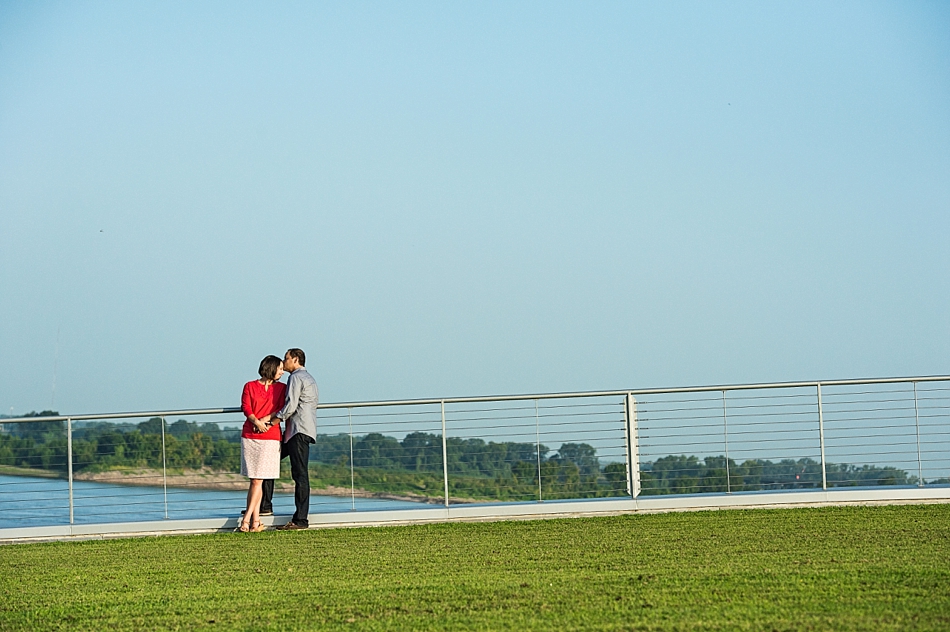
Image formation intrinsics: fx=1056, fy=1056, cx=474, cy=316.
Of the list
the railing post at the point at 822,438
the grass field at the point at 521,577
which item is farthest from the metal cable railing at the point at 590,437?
the grass field at the point at 521,577

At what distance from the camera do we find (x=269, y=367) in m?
8.97

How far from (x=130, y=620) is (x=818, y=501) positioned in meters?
6.06

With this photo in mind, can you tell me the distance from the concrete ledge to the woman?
368mm

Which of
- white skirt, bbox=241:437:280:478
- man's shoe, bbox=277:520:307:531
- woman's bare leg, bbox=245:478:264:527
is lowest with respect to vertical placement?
man's shoe, bbox=277:520:307:531

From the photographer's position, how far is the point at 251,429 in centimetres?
881

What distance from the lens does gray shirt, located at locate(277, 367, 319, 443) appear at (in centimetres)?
876

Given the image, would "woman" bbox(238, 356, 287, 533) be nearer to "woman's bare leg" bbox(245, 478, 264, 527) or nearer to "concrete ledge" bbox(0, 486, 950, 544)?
"woman's bare leg" bbox(245, 478, 264, 527)

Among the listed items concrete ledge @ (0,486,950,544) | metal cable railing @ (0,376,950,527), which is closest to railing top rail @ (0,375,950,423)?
metal cable railing @ (0,376,950,527)

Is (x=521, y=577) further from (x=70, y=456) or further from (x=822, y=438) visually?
(x=70, y=456)

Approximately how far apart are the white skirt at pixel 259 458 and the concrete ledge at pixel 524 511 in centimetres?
49

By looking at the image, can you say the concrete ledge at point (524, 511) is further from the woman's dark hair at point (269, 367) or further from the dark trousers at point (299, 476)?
the woman's dark hair at point (269, 367)

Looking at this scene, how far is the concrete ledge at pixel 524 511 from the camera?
29.2ft

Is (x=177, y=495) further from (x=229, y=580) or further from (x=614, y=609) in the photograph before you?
(x=614, y=609)

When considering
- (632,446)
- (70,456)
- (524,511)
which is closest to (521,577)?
(524,511)
